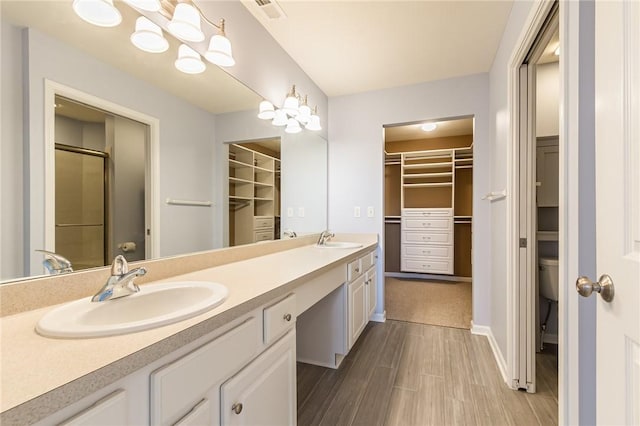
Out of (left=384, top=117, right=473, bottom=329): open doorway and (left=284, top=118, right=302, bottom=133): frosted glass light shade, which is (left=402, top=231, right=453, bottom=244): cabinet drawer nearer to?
(left=384, top=117, right=473, bottom=329): open doorway

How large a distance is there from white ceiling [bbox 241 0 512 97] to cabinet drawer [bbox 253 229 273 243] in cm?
142

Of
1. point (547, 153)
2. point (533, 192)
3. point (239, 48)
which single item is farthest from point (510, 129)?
point (239, 48)

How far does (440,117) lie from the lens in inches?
107

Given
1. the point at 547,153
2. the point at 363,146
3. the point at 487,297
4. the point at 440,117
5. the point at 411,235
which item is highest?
the point at 440,117

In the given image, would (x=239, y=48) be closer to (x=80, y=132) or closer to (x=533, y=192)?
(x=80, y=132)

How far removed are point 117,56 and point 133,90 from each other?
12cm

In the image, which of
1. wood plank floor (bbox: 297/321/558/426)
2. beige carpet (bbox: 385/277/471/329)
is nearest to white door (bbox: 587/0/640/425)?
wood plank floor (bbox: 297/321/558/426)

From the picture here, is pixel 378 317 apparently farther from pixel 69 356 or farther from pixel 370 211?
pixel 69 356

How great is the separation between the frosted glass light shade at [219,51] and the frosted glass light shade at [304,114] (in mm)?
923

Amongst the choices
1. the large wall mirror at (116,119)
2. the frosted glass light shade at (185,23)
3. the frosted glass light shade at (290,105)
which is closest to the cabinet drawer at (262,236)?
the large wall mirror at (116,119)

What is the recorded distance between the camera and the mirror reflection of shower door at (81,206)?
914mm

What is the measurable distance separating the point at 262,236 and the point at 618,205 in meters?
1.74

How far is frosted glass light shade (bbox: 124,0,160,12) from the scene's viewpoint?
1.10 meters

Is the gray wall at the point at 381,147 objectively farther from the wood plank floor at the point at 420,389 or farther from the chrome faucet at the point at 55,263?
the chrome faucet at the point at 55,263
